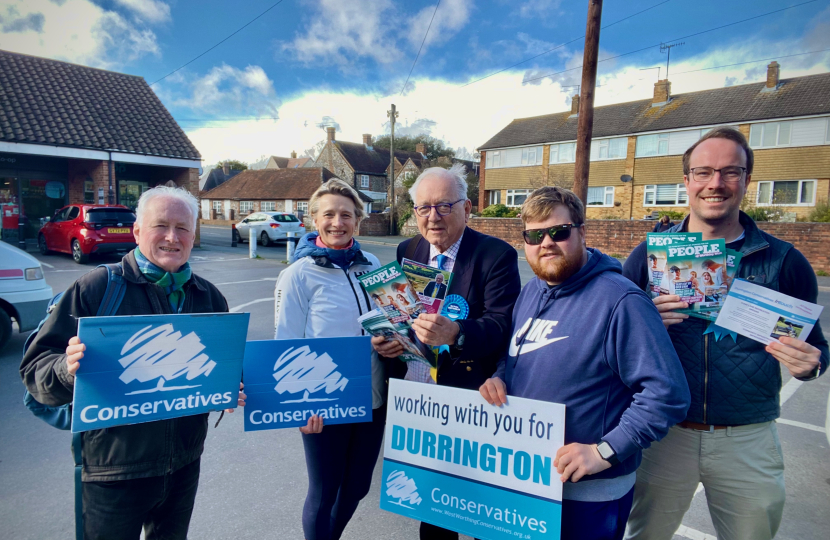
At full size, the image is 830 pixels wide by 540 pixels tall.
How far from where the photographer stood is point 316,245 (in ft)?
8.09

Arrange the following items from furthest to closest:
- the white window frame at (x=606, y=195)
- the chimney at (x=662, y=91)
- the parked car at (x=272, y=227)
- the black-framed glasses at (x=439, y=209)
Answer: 1. the white window frame at (x=606, y=195)
2. the chimney at (x=662, y=91)
3. the parked car at (x=272, y=227)
4. the black-framed glasses at (x=439, y=209)

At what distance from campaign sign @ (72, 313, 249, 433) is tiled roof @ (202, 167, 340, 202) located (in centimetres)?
4200

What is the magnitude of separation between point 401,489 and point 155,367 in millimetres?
1212

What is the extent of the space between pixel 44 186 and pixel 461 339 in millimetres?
21936

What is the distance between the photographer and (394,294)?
2.04 m

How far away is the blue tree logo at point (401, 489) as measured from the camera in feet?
7.11

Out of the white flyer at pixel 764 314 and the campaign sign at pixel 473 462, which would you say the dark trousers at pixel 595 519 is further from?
the white flyer at pixel 764 314

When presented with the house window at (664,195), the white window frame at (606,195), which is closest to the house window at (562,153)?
the white window frame at (606,195)

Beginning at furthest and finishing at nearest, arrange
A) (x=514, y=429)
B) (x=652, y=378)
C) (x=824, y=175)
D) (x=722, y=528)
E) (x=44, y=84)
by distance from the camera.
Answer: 1. (x=824, y=175)
2. (x=44, y=84)
3. (x=722, y=528)
4. (x=514, y=429)
5. (x=652, y=378)

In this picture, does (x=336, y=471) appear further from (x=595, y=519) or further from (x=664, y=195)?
(x=664, y=195)

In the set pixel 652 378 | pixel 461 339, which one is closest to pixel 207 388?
pixel 461 339

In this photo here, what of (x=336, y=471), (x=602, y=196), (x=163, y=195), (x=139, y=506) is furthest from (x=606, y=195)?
(x=139, y=506)

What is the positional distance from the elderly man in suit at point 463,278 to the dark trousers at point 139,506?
107 centimetres

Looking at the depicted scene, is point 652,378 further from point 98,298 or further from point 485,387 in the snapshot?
point 98,298
